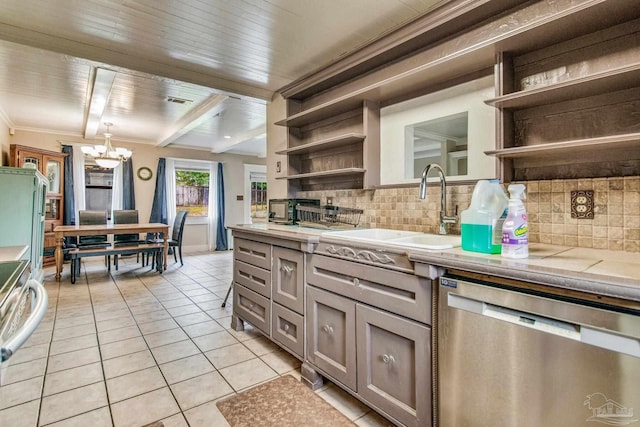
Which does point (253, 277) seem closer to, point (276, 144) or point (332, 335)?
point (332, 335)

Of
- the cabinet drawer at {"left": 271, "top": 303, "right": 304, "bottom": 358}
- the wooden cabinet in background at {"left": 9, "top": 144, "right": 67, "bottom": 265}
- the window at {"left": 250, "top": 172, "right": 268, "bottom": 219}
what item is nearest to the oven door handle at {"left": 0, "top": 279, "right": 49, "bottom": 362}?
the cabinet drawer at {"left": 271, "top": 303, "right": 304, "bottom": 358}

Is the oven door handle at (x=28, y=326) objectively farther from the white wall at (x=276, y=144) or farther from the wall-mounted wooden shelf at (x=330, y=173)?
the white wall at (x=276, y=144)

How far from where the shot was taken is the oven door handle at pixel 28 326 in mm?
561

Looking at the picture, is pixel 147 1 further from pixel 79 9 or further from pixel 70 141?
pixel 70 141

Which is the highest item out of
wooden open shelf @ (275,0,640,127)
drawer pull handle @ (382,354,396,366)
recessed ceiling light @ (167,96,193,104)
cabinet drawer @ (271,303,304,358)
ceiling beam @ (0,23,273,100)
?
recessed ceiling light @ (167,96,193,104)

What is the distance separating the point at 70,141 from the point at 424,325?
272 inches

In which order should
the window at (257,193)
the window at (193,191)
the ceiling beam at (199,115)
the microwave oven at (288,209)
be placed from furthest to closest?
the window at (257,193) → the window at (193,191) → the ceiling beam at (199,115) → the microwave oven at (288,209)

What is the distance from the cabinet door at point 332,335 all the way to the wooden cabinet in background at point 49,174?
514 centimetres

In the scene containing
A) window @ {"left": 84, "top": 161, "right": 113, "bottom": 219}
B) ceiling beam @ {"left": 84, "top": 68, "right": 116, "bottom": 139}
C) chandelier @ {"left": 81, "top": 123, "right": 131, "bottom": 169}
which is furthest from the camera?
window @ {"left": 84, "top": 161, "right": 113, "bottom": 219}

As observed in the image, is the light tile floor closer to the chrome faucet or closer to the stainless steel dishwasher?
the stainless steel dishwasher

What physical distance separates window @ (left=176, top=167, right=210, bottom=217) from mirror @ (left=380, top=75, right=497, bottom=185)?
19.6 feet

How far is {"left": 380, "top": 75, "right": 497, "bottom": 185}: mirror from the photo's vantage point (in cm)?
184

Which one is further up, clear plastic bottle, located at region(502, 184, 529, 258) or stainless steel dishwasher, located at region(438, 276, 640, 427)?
clear plastic bottle, located at region(502, 184, 529, 258)

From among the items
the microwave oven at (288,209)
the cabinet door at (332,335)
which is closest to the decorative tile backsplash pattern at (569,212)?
the cabinet door at (332,335)
